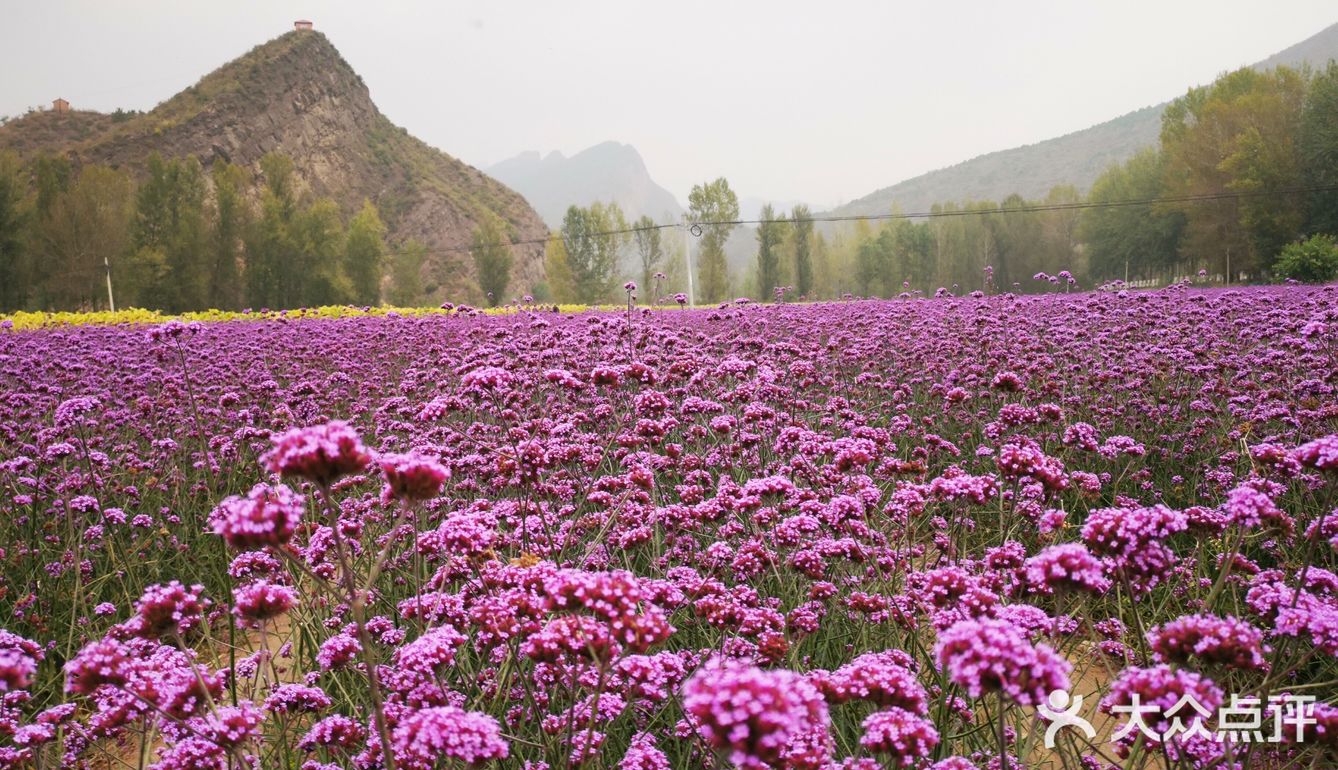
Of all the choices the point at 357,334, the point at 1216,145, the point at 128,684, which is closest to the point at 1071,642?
the point at 128,684

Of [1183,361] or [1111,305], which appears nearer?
[1183,361]

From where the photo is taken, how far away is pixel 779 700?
1.31m

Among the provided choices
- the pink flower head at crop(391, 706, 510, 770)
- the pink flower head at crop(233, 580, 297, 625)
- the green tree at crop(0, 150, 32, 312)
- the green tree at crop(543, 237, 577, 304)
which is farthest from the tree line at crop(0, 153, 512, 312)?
the pink flower head at crop(391, 706, 510, 770)

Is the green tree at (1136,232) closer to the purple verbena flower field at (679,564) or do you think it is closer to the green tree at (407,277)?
the purple verbena flower field at (679,564)

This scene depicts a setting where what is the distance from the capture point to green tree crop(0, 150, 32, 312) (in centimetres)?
3916

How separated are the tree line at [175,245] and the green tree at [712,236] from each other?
87.7 ft

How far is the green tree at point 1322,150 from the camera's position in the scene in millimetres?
43219

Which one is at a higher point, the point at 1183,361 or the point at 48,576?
the point at 1183,361

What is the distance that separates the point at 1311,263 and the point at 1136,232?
2831 cm

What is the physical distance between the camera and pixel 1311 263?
1291 inches

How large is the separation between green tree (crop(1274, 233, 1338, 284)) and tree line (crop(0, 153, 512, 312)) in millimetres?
56868

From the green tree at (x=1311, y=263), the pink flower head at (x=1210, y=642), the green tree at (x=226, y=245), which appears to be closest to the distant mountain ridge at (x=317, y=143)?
the green tree at (x=226, y=245)

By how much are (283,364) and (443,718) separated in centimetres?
964

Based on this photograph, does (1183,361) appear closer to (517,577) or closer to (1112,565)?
(1112,565)
